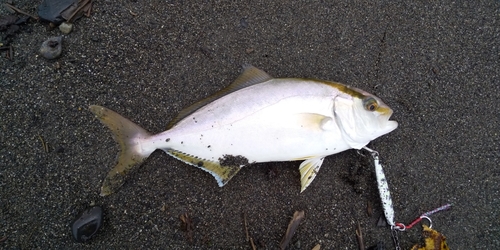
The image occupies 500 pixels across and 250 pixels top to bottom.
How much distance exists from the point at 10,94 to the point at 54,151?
562 mm

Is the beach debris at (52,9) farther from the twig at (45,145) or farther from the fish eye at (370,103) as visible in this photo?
the fish eye at (370,103)

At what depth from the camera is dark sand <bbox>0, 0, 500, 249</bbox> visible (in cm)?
272

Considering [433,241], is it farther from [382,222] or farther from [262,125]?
[262,125]

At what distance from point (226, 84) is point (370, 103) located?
1133 mm

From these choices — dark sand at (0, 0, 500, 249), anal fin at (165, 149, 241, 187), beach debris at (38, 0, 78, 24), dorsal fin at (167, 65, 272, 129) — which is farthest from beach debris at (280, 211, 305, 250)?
beach debris at (38, 0, 78, 24)

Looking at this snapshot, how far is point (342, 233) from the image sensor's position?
9.37 ft

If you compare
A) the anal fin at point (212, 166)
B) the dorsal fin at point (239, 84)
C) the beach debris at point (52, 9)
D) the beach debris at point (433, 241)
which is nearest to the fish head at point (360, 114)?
the dorsal fin at point (239, 84)

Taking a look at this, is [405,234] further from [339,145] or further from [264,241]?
[264,241]

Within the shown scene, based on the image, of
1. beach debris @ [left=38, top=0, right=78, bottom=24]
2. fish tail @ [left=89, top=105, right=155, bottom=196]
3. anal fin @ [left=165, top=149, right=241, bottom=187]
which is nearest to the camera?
fish tail @ [left=89, top=105, right=155, bottom=196]

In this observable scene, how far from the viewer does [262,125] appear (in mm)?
2580

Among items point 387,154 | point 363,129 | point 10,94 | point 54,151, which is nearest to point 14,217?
point 54,151

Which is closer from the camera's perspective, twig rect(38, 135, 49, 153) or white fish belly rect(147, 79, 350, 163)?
white fish belly rect(147, 79, 350, 163)

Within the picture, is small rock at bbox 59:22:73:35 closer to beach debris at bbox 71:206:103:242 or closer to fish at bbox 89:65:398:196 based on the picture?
fish at bbox 89:65:398:196

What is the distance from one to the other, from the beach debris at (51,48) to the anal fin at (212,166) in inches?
46.1
